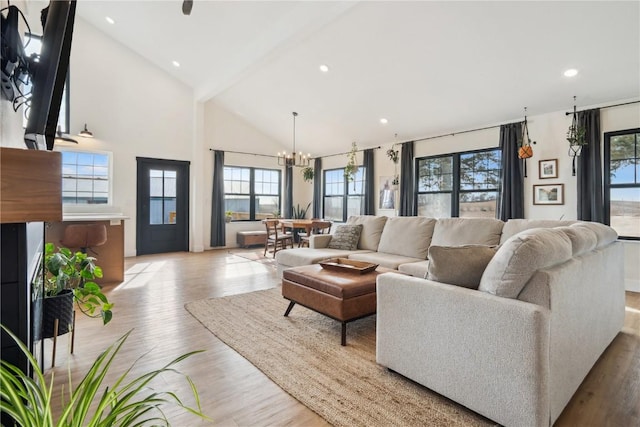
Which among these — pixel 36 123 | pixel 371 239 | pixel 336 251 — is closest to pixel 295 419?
pixel 36 123

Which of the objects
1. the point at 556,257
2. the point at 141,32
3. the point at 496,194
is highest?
the point at 141,32

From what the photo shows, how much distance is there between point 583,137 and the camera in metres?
4.45

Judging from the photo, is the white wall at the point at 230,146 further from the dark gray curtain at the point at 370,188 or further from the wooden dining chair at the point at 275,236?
the dark gray curtain at the point at 370,188

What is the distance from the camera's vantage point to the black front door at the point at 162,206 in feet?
22.1

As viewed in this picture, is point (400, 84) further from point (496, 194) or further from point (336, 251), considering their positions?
point (336, 251)

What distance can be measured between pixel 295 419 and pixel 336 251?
276 centimetres

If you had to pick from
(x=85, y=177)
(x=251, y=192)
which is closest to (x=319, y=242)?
(x=251, y=192)

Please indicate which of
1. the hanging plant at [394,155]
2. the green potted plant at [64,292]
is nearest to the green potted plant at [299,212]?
the hanging plant at [394,155]

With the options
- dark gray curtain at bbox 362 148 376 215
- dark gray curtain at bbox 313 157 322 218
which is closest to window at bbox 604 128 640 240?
dark gray curtain at bbox 362 148 376 215

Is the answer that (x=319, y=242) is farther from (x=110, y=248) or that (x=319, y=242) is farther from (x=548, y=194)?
(x=548, y=194)

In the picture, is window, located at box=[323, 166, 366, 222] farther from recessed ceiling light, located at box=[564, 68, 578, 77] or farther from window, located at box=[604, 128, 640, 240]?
window, located at box=[604, 128, 640, 240]

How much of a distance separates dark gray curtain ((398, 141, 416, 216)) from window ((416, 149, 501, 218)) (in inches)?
6.1

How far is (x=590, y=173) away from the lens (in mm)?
4473

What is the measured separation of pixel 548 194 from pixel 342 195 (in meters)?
4.55
